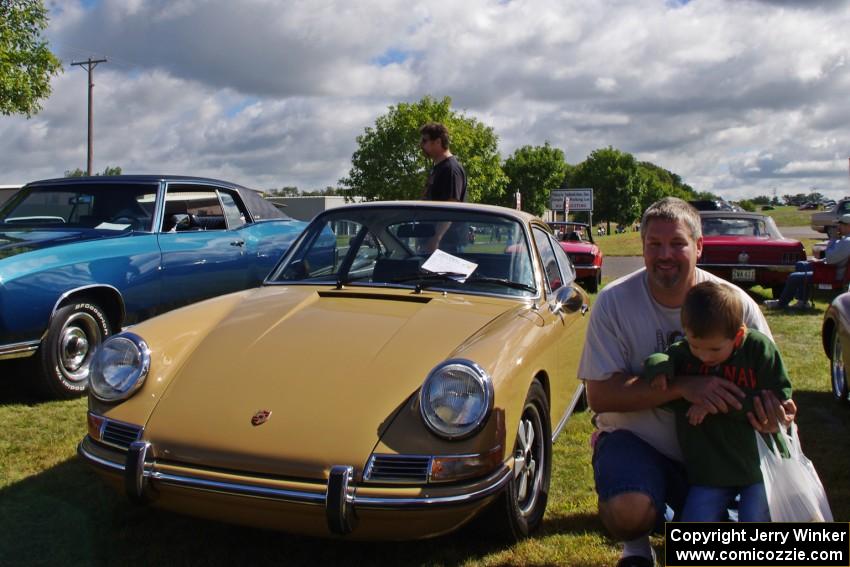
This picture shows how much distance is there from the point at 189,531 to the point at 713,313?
2382 millimetres

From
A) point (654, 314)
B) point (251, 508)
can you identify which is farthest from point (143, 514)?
point (654, 314)

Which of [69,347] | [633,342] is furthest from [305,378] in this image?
[69,347]

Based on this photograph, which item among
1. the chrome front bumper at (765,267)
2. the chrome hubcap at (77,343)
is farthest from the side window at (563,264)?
the chrome front bumper at (765,267)

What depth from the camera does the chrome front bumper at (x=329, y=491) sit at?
8.22 ft

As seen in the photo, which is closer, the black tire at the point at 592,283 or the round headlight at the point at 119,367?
Result: the round headlight at the point at 119,367

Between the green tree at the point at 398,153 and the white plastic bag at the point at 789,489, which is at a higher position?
the green tree at the point at 398,153

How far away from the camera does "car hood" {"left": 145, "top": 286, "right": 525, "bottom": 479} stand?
8.77 feet

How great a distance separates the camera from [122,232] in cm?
604

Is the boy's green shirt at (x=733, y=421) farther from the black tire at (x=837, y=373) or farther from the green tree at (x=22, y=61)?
the green tree at (x=22, y=61)

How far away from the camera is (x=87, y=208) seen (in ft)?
20.6

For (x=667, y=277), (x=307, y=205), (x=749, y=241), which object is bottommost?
(x=667, y=277)

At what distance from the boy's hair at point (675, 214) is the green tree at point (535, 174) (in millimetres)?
72395

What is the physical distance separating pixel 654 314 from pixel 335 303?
162 centimetres

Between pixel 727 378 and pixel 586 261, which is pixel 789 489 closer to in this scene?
pixel 727 378
